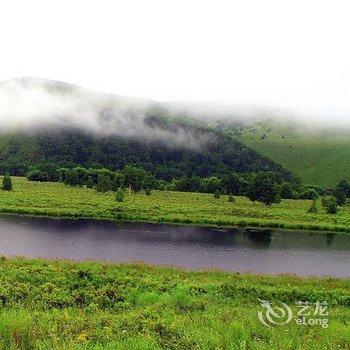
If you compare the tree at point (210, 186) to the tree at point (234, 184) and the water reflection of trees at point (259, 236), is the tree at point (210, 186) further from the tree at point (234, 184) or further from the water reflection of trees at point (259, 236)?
the water reflection of trees at point (259, 236)

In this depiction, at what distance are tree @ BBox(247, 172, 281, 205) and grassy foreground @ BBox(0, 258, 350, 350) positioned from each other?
8340 cm

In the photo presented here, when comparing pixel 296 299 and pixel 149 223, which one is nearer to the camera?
pixel 296 299

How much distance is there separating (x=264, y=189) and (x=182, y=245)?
59.2m

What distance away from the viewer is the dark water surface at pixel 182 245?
5544cm

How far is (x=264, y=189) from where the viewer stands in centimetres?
12050

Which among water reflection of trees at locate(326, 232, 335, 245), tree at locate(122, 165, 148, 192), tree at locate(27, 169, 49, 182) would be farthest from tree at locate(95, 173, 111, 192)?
water reflection of trees at locate(326, 232, 335, 245)

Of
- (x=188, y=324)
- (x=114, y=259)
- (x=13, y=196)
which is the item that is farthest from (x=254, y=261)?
(x=13, y=196)

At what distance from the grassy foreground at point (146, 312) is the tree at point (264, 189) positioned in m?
83.4

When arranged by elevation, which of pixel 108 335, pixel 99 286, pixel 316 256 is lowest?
pixel 316 256

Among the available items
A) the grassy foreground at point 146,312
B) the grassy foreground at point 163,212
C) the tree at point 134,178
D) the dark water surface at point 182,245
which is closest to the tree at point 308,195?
the grassy foreground at point 163,212

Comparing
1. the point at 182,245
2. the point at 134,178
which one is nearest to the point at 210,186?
the point at 134,178

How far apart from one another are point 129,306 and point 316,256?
49.8 metres

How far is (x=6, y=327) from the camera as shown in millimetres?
15266

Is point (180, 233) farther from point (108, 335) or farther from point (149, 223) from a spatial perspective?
point (108, 335)
